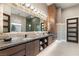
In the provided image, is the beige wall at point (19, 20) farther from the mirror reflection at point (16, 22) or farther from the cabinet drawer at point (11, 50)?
→ the cabinet drawer at point (11, 50)

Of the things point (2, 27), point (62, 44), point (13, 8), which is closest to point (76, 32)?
point (62, 44)

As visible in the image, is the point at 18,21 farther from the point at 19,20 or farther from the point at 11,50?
the point at 11,50

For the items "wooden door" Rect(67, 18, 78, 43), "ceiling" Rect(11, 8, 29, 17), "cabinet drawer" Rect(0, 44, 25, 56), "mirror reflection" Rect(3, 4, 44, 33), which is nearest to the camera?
"cabinet drawer" Rect(0, 44, 25, 56)

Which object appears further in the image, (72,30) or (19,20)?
(72,30)

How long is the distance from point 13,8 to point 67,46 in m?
3.15

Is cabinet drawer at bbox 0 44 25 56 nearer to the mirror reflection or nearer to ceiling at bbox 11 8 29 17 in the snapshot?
the mirror reflection

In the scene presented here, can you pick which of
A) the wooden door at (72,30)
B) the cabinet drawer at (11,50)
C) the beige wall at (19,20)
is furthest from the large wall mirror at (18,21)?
the wooden door at (72,30)

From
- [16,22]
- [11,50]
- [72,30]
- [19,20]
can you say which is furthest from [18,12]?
[72,30]

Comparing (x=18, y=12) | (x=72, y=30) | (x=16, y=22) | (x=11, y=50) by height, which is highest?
(x=18, y=12)

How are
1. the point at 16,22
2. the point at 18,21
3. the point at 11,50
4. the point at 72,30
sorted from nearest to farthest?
the point at 11,50
the point at 16,22
the point at 18,21
the point at 72,30

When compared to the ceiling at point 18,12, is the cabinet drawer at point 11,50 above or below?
below

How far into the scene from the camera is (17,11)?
3.91 metres

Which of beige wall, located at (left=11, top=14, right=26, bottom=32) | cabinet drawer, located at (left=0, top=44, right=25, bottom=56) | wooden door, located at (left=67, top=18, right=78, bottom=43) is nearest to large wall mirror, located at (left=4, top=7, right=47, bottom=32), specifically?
beige wall, located at (left=11, top=14, right=26, bottom=32)

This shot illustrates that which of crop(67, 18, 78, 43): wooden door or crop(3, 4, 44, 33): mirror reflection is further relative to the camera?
crop(67, 18, 78, 43): wooden door
